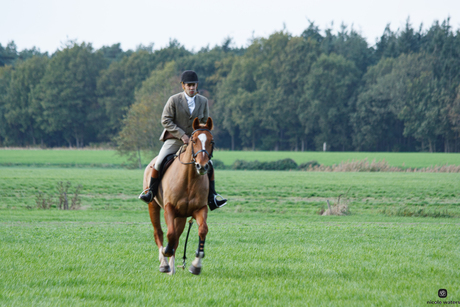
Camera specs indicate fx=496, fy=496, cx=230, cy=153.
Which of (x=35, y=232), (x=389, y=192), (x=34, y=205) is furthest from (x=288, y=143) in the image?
(x=35, y=232)

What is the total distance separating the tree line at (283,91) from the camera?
75438 millimetres

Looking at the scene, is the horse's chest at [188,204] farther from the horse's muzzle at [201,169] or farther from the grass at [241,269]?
the grass at [241,269]

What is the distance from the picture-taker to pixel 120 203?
2320 centimetres

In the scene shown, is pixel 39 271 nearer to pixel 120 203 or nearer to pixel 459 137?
pixel 120 203

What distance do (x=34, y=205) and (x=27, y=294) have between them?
16.8m

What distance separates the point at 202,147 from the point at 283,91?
79.6m

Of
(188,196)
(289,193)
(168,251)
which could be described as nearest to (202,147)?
(188,196)

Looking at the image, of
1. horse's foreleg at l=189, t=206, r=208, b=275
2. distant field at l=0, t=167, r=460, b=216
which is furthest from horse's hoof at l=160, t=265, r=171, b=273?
distant field at l=0, t=167, r=460, b=216

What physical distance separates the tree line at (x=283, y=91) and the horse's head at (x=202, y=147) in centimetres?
6384

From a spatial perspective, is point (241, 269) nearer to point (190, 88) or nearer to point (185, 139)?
point (185, 139)

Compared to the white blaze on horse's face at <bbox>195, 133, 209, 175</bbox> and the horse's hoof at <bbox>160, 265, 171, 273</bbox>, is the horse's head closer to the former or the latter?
the white blaze on horse's face at <bbox>195, 133, 209, 175</bbox>

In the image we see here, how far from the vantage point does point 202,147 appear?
6855mm

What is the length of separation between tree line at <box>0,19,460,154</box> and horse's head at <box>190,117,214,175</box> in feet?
209

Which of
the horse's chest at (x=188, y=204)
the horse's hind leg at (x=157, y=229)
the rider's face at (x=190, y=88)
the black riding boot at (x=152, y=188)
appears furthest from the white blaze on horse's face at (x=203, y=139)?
the horse's hind leg at (x=157, y=229)
